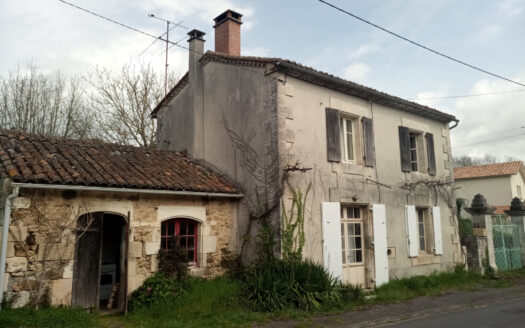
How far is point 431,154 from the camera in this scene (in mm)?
12125

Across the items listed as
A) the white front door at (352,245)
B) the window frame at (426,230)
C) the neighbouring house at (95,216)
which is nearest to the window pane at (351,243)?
the white front door at (352,245)

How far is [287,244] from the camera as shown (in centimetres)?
819

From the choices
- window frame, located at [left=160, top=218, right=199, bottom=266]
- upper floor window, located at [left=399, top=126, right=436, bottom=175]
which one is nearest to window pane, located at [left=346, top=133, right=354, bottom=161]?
upper floor window, located at [left=399, top=126, right=436, bottom=175]

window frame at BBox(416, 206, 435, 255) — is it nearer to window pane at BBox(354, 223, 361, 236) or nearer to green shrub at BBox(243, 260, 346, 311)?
window pane at BBox(354, 223, 361, 236)

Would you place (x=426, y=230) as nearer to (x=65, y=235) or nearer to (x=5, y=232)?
(x=65, y=235)

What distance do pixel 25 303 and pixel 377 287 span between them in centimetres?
751

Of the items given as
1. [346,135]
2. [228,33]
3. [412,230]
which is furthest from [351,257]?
[228,33]

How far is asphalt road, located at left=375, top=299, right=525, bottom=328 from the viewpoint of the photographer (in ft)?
21.8

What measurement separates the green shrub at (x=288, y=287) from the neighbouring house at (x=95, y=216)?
1.45m

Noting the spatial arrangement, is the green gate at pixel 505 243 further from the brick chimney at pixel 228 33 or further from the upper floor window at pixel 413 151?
the brick chimney at pixel 228 33

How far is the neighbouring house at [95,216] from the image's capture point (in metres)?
6.41

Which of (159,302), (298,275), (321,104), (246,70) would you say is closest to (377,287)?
(298,275)

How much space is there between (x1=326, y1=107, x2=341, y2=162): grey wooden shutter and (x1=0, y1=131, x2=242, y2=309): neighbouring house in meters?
2.52

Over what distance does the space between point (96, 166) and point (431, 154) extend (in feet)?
31.7
